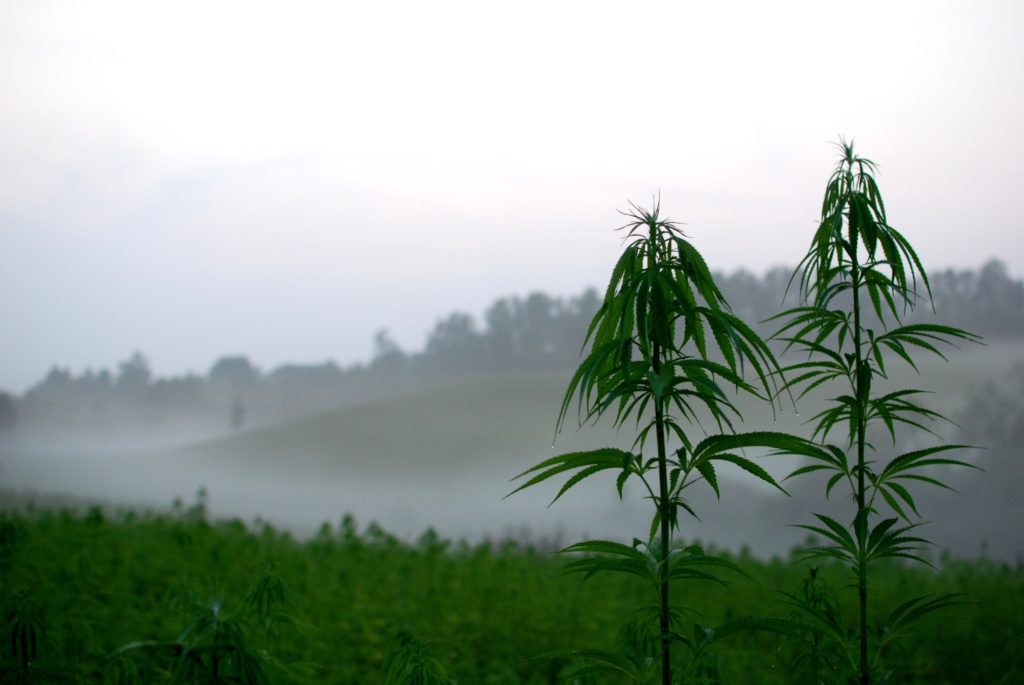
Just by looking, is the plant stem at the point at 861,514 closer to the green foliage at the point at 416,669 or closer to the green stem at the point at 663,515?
the green stem at the point at 663,515

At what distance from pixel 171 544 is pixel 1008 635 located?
4852 millimetres

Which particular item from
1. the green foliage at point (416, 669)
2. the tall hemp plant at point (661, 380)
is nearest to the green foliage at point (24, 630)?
the green foliage at point (416, 669)

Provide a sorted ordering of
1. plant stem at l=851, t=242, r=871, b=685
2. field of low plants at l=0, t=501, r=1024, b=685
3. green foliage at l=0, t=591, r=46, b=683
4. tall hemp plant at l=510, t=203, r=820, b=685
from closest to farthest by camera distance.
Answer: tall hemp plant at l=510, t=203, r=820, b=685, plant stem at l=851, t=242, r=871, b=685, green foliage at l=0, t=591, r=46, b=683, field of low plants at l=0, t=501, r=1024, b=685

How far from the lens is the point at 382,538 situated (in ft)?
20.9

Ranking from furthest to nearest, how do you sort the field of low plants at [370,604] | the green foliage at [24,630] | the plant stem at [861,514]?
1. the field of low plants at [370,604]
2. the green foliage at [24,630]
3. the plant stem at [861,514]

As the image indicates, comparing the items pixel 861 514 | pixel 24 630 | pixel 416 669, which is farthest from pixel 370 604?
pixel 861 514

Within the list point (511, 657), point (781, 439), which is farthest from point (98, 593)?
point (781, 439)

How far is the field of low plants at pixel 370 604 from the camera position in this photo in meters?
2.58

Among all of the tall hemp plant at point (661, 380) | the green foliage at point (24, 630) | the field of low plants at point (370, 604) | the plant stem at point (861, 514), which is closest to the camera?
the tall hemp plant at point (661, 380)

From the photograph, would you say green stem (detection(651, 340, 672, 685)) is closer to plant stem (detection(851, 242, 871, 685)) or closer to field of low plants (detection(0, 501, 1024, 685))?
plant stem (detection(851, 242, 871, 685))

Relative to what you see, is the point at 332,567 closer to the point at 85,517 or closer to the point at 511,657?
the point at 511,657

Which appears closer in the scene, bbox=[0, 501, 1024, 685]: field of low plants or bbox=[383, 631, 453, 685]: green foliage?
bbox=[383, 631, 453, 685]: green foliage

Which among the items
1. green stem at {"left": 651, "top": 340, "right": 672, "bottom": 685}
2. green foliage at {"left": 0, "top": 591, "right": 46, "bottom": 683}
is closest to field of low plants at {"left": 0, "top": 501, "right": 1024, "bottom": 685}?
green foliage at {"left": 0, "top": 591, "right": 46, "bottom": 683}

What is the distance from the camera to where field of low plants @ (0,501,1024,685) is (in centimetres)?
258
